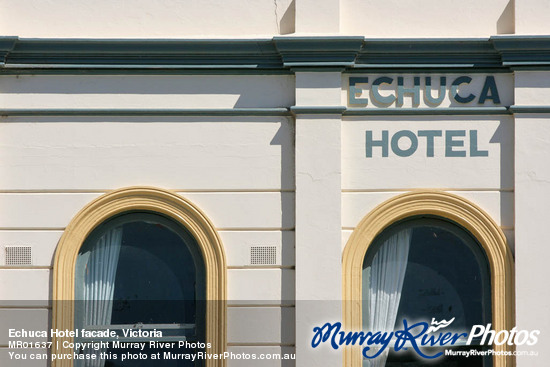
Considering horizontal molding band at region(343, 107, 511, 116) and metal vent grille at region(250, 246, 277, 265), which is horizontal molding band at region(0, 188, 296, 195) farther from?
horizontal molding band at region(343, 107, 511, 116)

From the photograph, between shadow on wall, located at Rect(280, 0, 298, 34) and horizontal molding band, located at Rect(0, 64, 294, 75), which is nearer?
horizontal molding band, located at Rect(0, 64, 294, 75)

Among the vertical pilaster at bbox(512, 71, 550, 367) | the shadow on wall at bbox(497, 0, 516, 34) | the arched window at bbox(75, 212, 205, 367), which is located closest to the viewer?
the vertical pilaster at bbox(512, 71, 550, 367)

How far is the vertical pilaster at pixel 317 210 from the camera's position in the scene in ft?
32.0

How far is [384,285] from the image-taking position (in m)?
10.0

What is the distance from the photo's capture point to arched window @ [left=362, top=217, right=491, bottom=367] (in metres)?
9.99

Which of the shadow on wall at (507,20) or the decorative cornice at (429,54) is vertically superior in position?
the shadow on wall at (507,20)

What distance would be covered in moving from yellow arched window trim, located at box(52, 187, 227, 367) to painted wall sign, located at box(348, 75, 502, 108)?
1879mm

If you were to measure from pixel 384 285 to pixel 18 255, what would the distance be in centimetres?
340

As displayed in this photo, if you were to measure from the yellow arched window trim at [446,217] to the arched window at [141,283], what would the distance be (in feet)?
4.53

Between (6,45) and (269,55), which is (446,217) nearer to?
(269,55)

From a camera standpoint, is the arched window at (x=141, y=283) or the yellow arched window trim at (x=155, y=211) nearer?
the yellow arched window trim at (x=155, y=211)

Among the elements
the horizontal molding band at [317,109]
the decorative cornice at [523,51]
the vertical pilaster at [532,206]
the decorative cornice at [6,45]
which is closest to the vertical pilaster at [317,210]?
the horizontal molding band at [317,109]

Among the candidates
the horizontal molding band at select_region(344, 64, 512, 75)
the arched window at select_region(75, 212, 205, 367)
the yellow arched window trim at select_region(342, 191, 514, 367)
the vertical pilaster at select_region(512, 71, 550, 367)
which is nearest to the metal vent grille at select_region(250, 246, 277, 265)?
the arched window at select_region(75, 212, 205, 367)

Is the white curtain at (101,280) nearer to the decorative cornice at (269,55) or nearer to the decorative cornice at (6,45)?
the decorative cornice at (269,55)
